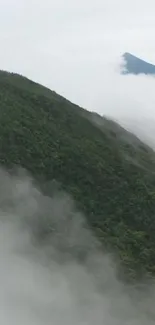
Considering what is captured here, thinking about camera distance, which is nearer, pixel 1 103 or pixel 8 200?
pixel 8 200

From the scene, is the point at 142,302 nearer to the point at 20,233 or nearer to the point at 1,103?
the point at 20,233

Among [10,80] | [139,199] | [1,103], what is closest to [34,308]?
[139,199]

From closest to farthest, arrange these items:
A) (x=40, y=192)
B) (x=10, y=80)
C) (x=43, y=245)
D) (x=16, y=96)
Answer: (x=43, y=245) → (x=40, y=192) → (x=16, y=96) → (x=10, y=80)

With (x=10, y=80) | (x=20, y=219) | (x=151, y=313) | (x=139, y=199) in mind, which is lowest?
(x=151, y=313)

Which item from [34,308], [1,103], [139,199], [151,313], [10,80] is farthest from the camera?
[10,80]

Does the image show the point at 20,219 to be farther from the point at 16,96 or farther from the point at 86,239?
the point at 16,96

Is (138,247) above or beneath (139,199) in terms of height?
beneath
